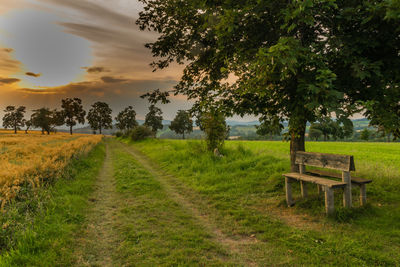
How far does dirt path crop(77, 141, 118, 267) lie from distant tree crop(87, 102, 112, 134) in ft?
337

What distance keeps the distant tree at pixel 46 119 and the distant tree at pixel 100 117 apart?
40.9ft

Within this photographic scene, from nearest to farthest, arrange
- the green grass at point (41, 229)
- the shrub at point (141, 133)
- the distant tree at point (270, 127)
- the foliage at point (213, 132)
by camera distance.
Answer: the green grass at point (41, 229), the distant tree at point (270, 127), the foliage at point (213, 132), the shrub at point (141, 133)

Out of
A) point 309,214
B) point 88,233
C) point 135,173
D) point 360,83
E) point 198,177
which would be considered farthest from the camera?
point 135,173

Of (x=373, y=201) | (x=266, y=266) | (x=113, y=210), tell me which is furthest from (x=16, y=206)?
(x=373, y=201)

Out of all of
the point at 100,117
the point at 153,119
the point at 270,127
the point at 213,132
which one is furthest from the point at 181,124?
the point at 270,127

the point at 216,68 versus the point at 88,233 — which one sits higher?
the point at 216,68

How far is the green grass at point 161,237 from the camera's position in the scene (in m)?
4.04

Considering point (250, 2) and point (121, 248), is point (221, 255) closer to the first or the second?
point (121, 248)

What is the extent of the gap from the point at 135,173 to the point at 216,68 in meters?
7.24

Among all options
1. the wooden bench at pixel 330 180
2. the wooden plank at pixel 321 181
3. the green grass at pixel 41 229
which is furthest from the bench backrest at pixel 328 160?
the green grass at pixel 41 229

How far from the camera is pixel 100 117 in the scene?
337 ft

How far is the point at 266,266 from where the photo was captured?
3.86 meters

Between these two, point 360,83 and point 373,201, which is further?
point 373,201

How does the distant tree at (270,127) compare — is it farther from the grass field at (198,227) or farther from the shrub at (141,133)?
the shrub at (141,133)
